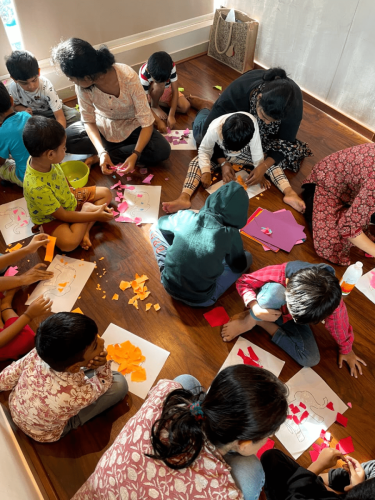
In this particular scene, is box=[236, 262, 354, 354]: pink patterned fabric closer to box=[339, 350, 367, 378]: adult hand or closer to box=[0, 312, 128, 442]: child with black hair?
box=[339, 350, 367, 378]: adult hand

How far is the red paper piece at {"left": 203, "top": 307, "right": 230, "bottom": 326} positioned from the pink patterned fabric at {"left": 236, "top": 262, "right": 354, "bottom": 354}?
0.18 metres

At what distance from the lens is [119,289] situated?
182 cm

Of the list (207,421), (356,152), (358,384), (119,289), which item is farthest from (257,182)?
(207,421)

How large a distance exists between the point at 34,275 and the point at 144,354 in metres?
0.66

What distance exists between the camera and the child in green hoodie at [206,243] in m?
1.44

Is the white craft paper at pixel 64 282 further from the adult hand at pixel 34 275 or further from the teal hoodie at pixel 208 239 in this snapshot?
the teal hoodie at pixel 208 239

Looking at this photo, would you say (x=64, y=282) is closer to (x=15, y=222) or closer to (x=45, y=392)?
(x=15, y=222)

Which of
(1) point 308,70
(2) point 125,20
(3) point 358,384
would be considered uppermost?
→ (2) point 125,20

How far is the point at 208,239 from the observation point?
1.43m

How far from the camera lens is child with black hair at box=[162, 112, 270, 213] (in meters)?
1.83

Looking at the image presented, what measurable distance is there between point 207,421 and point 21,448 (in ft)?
3.00

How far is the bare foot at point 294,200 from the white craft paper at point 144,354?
3.91 ft

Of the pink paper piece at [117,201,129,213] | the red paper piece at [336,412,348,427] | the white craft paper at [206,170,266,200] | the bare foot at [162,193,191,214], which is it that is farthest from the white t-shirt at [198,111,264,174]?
the red paper piece at [336,412,348,427]

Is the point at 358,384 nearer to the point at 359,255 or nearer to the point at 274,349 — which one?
the point at 274,349
